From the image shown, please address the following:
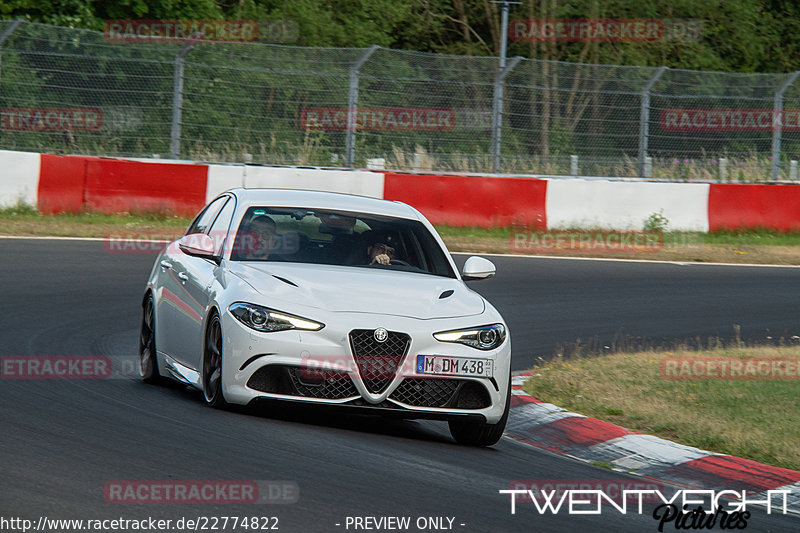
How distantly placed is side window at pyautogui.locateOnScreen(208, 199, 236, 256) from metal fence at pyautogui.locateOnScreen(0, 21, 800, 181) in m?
12.2

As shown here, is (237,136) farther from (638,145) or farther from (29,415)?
(29,415)

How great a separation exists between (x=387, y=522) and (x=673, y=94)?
18.3 meters

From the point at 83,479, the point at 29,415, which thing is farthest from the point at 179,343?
the point at 83,479

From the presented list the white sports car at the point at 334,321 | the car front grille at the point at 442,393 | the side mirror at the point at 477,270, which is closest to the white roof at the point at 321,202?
the white sports car at the point at 334,321

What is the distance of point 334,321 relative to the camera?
7113 millimetres

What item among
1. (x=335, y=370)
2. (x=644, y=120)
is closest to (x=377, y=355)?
(x=335, y=370)

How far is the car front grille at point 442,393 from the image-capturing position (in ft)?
23.7

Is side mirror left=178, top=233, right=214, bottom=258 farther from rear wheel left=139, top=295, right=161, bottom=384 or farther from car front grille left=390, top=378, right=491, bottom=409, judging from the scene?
car front grille left=390, top=378, right=491, bottom=409

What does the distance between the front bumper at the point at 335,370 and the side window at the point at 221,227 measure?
110cm

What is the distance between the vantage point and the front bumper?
7.09m

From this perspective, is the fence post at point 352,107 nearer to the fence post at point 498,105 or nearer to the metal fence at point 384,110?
the metal fence at point 384,110

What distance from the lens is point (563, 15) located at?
42.8 m

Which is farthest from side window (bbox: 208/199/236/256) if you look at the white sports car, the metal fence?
the metal fence

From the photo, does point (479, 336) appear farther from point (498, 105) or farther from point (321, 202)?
point (498, 105)
